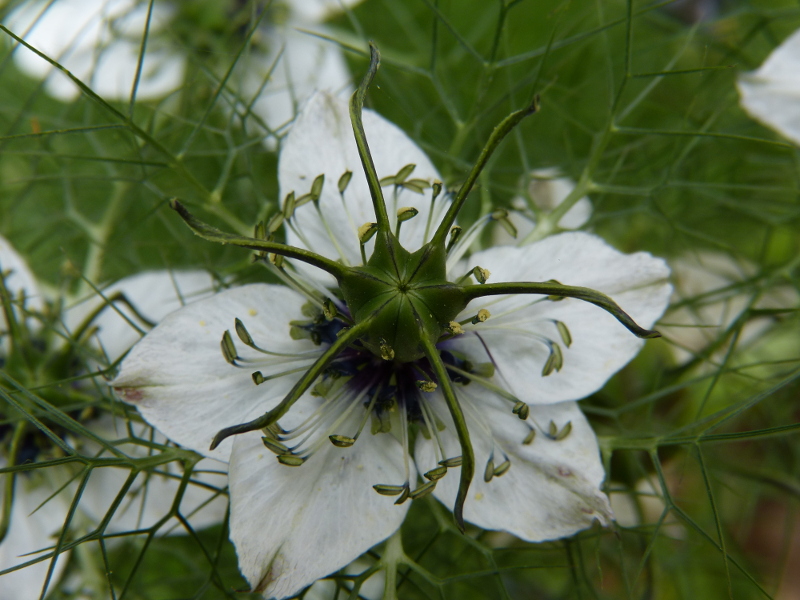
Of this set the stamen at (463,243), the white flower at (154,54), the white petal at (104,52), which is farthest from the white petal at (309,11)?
the stamen at (463,243)

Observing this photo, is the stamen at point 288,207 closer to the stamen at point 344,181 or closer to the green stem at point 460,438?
the stamen at point 344,181

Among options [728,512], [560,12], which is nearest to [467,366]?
[560,12]

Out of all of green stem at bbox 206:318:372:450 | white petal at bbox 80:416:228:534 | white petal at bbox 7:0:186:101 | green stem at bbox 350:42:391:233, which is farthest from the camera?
white petal at bbox 7:0:186:101

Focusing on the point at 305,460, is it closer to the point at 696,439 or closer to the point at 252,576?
the point at 252,576

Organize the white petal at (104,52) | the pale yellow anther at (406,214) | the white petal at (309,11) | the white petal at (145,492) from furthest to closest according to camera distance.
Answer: the white petal at (309,11)
the white petal at (104,52)
the white petal at (145,492)
the pale yellow anther at (406,214)

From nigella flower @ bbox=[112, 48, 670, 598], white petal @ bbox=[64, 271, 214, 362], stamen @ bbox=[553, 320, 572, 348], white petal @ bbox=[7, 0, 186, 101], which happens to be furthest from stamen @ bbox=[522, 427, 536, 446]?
white petal @ bbox=[7, 0, 186, 101]

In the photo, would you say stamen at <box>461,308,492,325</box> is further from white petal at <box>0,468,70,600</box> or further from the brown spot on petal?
white petal at <box>0,468,70,600</box>

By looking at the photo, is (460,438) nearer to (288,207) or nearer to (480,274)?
(480,274)
